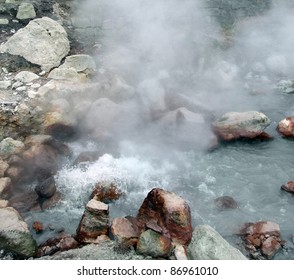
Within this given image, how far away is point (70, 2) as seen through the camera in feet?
35.5

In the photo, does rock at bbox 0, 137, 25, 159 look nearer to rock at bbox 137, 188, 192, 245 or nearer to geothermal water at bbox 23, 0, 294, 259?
geothermal water at bbox 23, 0, 294, 259

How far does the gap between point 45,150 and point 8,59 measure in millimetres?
2912

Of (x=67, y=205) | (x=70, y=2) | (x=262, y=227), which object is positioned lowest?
(x=67, y=205)

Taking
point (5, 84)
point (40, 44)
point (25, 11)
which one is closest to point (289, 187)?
point (5, 84)

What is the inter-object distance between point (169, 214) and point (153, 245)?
57 cm

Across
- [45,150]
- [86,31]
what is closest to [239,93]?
[86,31]

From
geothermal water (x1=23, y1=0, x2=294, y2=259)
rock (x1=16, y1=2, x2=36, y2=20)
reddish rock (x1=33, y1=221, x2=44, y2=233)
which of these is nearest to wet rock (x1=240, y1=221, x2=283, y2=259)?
geothermal water (x1=23, y1=0, x2=294, y2=259)

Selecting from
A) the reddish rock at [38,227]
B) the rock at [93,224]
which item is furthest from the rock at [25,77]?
the rock at [93,224]

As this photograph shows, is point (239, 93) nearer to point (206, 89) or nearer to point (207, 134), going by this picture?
point (206, 89)

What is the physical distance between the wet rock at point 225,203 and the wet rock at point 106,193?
169 cm

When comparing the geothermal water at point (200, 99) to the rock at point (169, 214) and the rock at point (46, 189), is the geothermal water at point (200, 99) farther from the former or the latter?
the rock at point (169, 214)

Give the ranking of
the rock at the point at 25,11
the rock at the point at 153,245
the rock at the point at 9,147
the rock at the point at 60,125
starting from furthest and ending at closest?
the rock at the point at 25,11
the rock at the point at 60,125
the rock at the point at 9,147
the rock at the point at 153,245

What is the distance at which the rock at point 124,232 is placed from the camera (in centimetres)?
543

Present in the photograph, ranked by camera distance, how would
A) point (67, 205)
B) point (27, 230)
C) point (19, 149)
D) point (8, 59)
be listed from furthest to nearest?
point (8, 59) → point (19, 149) → point (67, 205) → point (27, 230)
